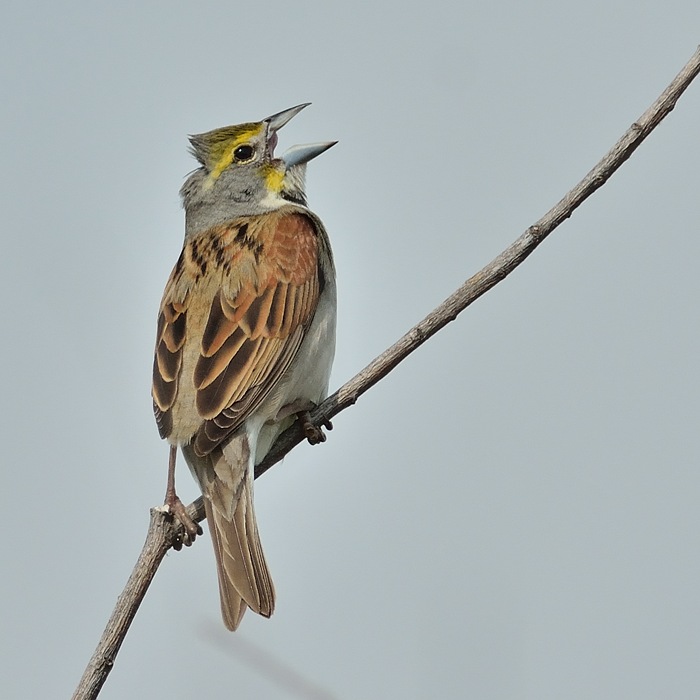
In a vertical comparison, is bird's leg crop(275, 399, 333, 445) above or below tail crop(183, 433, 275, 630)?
above

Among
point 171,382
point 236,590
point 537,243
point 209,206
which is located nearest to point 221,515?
point 236,590

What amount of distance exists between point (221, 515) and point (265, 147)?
285 centimetres

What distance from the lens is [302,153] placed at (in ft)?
24.1

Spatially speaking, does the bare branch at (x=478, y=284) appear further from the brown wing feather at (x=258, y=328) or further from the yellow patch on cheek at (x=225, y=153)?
the yellow patch on cheek at (x=225, y=153)

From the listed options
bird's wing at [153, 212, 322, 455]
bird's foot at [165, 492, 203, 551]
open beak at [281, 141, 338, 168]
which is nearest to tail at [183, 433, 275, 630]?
bird's wing at [153, 212, 322, 455]

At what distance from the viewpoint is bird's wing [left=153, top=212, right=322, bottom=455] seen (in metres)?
5.98

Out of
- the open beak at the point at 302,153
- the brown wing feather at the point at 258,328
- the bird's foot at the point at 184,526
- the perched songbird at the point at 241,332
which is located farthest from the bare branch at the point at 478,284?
the open beak at the point at 302,153

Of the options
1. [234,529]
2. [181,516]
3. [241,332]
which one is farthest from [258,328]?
[181,516]

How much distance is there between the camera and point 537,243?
508cm

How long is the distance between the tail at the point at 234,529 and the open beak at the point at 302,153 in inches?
84.7

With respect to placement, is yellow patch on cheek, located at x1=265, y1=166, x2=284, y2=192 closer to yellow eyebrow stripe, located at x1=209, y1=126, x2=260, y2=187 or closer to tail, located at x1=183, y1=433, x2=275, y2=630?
yellow eyebrow stripe, located at x1=209, y1=126, x2=260, y2=187

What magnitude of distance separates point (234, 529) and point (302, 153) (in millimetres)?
2737

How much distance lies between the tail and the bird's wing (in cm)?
13

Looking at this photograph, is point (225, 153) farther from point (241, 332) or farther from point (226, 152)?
point (241, 332)
